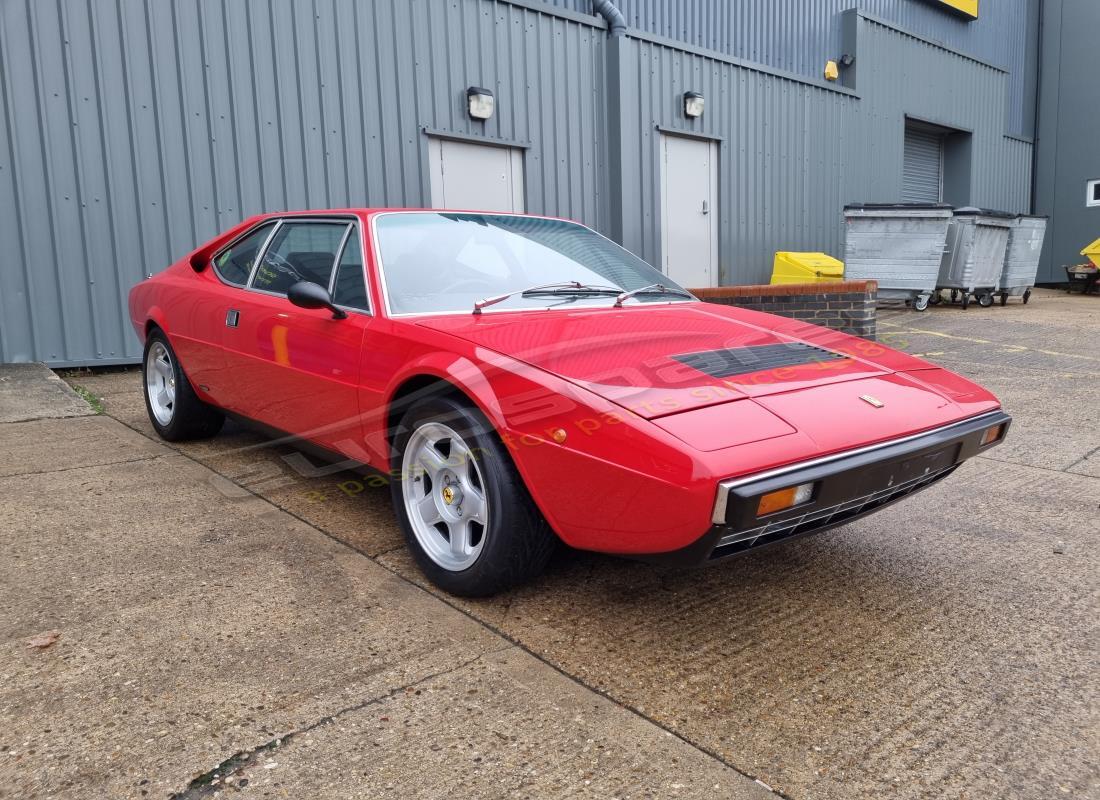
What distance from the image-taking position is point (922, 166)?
17.1 metres

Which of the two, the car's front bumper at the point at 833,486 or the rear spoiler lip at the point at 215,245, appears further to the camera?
the rear spoiler lip at the point at 215,245

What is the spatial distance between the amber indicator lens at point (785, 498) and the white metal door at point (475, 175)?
6659 millimetres

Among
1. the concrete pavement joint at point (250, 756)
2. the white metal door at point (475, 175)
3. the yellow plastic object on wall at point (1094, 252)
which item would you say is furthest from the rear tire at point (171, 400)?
the yellow plastic object on wall at point (1094, 252)

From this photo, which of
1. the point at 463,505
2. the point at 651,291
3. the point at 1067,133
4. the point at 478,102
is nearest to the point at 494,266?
the point at 651,291

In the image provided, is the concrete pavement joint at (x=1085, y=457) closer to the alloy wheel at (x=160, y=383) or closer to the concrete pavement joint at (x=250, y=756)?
the concrete pavement joint at (x=250, y=756)

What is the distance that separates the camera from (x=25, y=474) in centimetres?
387

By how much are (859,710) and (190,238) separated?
659 centimetres

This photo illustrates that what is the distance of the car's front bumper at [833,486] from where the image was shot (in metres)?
1.93

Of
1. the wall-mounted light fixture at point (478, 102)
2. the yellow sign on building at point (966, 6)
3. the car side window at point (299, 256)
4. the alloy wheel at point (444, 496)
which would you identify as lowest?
the alloy wheel at point (444, 496)

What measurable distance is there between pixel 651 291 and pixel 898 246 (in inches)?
Result: 360

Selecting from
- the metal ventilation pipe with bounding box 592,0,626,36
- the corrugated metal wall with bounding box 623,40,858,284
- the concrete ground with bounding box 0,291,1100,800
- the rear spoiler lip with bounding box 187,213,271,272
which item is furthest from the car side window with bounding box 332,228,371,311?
the metal ventilation pipe with bounding box 592,0,626,36

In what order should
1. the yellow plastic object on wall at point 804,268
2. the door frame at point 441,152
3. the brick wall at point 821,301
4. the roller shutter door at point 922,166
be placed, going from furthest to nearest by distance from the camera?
the roller shutter door at point 922,166
the yellow plastic object on wall at point 804,268
the door frame at point 441,152
the brick wall at point 821,301

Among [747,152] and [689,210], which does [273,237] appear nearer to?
[689,210]

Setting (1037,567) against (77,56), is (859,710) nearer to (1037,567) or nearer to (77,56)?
(1037,567)
